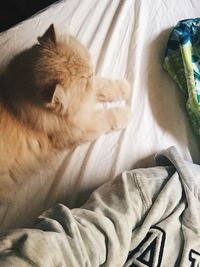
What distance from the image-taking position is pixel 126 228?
2.64 feet

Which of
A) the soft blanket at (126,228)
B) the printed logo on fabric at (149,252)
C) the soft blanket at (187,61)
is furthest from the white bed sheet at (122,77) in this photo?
the printed logo on fabric at (149,252)

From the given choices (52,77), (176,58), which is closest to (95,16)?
(176,58)

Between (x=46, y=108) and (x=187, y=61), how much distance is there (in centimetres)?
50

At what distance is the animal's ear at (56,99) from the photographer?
0.90 meters

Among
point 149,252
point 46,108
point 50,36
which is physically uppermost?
point 50,36

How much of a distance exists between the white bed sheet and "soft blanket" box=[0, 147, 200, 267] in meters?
0.14

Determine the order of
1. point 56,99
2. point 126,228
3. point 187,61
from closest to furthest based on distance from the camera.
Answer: point 126,228 < point 56,99 < point 187,61

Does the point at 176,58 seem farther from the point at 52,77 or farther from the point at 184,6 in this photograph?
the point at 52,77

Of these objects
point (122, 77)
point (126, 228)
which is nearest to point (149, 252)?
point (126, 228)

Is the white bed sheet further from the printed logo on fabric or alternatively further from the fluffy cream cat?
the printed logo on fabric

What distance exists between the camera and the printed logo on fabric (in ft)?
2.66

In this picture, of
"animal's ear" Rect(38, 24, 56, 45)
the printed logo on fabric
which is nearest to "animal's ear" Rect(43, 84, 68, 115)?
"animal's ear" Rect(38, 24, 56, 45)

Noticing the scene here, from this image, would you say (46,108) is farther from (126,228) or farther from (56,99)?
(126,228)

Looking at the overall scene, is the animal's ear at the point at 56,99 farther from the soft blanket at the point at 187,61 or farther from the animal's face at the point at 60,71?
the soft blanket at the point at 187,61
